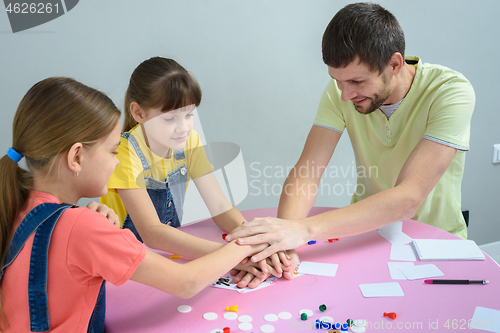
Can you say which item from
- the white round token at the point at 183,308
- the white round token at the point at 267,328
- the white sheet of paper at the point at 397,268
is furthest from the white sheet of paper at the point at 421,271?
the white round token at the point at 183,308

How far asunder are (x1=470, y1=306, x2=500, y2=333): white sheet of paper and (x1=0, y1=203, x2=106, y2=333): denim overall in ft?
2.50

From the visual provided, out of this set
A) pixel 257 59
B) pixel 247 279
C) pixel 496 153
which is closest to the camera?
pixel 247 279

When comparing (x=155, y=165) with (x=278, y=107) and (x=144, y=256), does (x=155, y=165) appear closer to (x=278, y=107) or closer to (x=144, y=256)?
(x=144, y=256)

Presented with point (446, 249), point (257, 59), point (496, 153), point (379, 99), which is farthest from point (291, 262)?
point (496, 153)

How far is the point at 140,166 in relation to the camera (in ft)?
4.03

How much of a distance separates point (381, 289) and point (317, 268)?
169 mm

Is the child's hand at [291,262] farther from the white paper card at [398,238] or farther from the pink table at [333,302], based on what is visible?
the white paper card at [398,238]

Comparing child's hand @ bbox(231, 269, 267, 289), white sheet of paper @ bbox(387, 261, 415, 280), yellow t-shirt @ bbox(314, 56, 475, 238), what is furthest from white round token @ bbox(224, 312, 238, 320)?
yellow t-shirt @ bbox(314, 56, 475, 238)

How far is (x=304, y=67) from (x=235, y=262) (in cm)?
131

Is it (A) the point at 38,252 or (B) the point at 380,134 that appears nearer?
(A) the point at 38,252

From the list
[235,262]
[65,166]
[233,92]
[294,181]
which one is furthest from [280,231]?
[233,92]

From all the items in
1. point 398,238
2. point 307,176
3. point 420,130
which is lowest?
point 398,238

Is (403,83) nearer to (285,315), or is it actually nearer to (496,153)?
(285,315)

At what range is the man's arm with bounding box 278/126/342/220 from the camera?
1.30m
